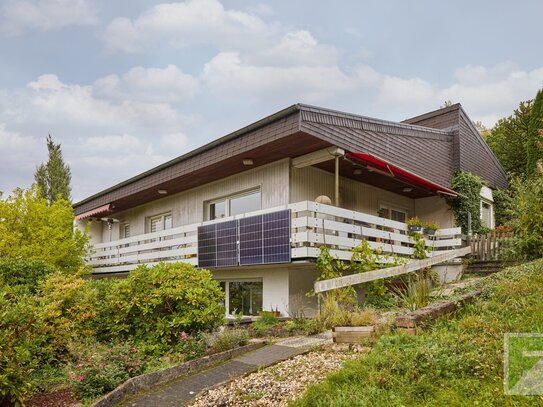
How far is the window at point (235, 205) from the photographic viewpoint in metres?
13.9

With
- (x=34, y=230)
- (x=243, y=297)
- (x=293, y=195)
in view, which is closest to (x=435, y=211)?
(x=293, y=195)

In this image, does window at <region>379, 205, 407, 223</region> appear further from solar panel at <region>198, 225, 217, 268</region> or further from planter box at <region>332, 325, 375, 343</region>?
planter box at <region>332, 325, 375, 343</region>

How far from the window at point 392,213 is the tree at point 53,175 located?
27.8 metres

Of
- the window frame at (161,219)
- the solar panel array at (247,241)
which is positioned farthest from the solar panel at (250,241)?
the window frame at (161,219)

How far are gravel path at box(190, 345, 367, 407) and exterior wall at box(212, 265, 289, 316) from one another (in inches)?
219

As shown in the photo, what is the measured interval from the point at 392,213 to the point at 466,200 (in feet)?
8.51

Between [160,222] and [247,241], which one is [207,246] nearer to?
[247,241]

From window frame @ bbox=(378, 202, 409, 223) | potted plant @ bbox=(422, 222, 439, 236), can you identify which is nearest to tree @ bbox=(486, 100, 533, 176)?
window frame @ bbox=(378, 202, 409, 223)

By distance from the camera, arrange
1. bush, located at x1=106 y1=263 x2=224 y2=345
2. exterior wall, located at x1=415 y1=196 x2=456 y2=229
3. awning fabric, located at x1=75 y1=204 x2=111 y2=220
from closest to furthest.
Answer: bush, located at x1=106 y1=263 x2=224 y2=345, exterior wall, located at x1=415 y1=196 x2=456 y2=229, awning fabric, located at x1=75 y1=204 x2=111 y2=220

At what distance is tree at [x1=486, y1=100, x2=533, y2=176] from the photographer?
2508 centimetres

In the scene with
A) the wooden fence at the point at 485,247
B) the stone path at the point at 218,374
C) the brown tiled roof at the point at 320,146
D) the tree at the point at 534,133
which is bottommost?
the stone path at the point at 218,374

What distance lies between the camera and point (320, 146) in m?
11.6

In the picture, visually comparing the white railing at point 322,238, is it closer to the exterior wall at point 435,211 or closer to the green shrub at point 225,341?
the exterior wall at point 435,211

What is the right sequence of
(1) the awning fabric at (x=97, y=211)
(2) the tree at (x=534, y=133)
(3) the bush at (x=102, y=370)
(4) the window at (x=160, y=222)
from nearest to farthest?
(3) the bush at (x=102, y=370) < (4) the window at (x=160, y=222) < (1) the awning fabric at (x=97, y=211) < (2) the tree at (x=534, y=133)
